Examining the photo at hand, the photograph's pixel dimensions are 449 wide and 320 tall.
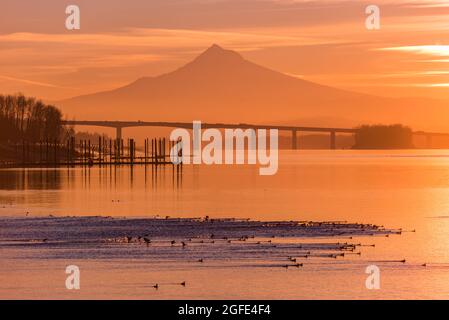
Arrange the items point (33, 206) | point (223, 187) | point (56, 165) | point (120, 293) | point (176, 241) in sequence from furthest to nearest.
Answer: point (56, 165)
point (223, 187)
point (33, 206)
point (176, 241)
point (120, 293)

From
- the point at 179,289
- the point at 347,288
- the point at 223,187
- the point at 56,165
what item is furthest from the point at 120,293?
the point at 56,165

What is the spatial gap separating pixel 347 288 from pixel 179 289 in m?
5.46

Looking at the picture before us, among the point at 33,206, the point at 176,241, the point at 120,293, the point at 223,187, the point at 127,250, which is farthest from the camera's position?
the point at 223,187

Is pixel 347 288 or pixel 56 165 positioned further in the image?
pixel 56 165

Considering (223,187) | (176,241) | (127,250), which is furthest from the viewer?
(223,187)

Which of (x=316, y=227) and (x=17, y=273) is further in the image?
(x=316, y=227)

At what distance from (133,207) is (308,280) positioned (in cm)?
3649

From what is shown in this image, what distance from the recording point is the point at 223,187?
357 feet

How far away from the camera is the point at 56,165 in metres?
163
